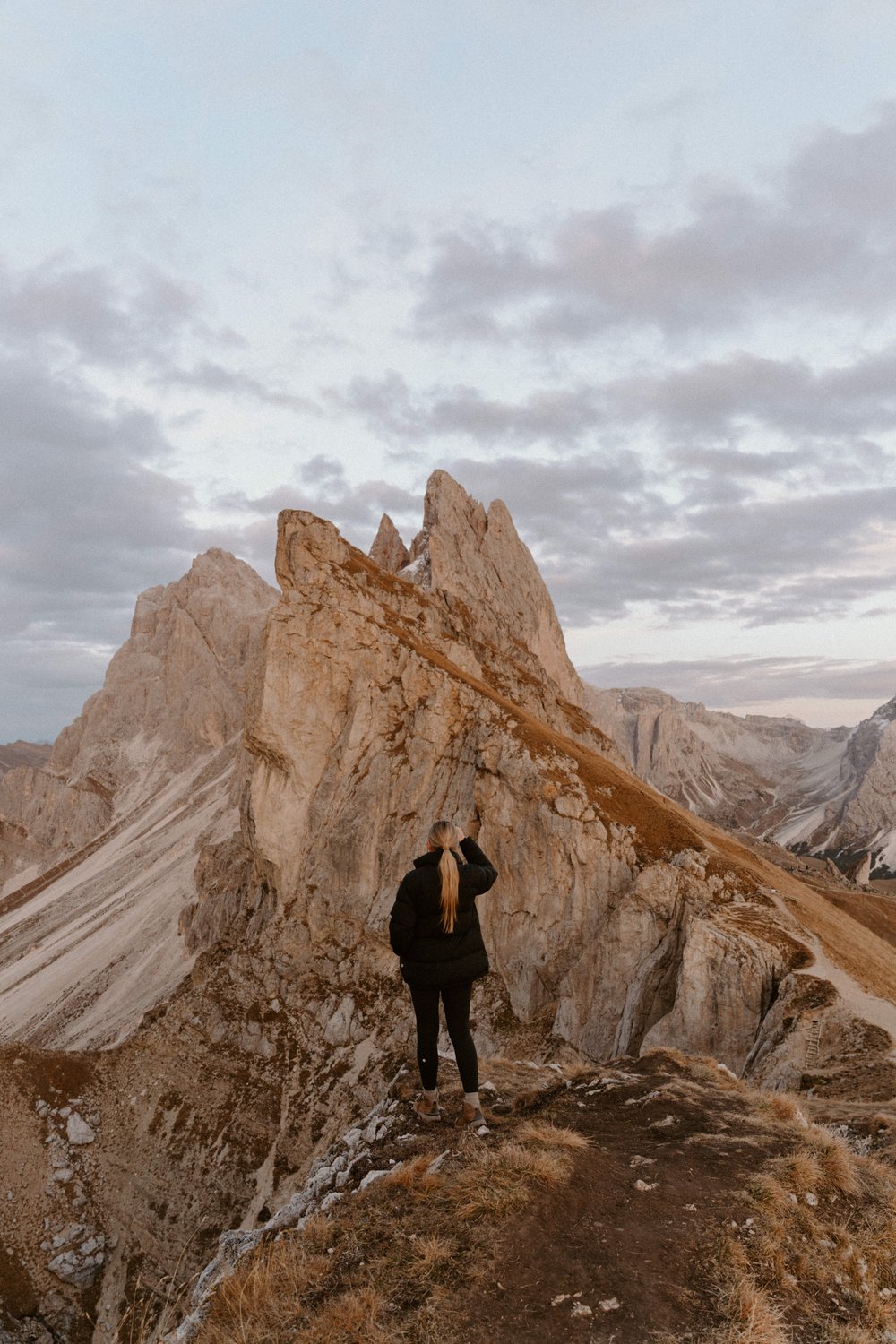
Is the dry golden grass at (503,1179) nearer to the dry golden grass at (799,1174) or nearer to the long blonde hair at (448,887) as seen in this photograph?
the dry golden grass at (799,1174)

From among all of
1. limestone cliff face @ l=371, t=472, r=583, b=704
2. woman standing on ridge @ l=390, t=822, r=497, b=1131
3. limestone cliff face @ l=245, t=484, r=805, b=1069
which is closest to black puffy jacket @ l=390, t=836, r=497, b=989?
woman standing on ridge @ l=390, t=822, r=497, b=1131

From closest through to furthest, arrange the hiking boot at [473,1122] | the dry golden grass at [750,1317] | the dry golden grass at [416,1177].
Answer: the dry golden grass at [750,1317] → the dry golden grass at [416,1177] → the hiking boot at [473,1122]

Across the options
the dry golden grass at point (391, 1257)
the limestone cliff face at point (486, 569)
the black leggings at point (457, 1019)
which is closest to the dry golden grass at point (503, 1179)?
the dry golden grass at point (391, 1257)

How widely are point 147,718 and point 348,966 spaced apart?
126057 millimetres

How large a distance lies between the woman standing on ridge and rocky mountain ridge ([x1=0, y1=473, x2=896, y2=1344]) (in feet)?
50.6

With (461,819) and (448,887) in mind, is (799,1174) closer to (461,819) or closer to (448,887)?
(448,887)

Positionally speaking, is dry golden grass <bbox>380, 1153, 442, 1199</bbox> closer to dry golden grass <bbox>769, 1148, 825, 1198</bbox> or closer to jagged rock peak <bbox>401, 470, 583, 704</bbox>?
dry golden grass <bbox>769, 1148, 825, 1198</bbox>

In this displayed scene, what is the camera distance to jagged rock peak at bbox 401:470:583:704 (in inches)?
3433

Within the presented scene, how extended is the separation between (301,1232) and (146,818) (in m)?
133

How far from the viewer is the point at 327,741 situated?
51219 mm

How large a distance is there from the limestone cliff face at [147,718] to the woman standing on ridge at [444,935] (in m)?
140

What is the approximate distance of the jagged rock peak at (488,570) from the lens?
87188 mm

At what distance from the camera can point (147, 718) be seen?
503ft

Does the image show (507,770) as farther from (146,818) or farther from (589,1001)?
(146,818)
